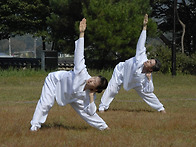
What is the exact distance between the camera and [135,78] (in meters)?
10.5

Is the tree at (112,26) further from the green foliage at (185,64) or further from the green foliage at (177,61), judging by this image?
the green foliage at (185,64)

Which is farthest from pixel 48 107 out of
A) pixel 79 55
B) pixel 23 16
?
pixel 23 16

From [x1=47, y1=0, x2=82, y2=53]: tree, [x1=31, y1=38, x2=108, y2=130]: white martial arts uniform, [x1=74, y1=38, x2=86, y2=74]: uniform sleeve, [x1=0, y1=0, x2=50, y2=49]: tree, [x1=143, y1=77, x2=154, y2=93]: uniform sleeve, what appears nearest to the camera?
[x1=74, y1=38, x2=86, y2=74]: uniform sleeve

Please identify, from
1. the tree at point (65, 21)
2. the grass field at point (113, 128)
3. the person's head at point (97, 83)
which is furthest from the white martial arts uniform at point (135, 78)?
the tree at point (65, 21)

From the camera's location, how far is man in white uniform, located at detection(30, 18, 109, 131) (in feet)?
23.8

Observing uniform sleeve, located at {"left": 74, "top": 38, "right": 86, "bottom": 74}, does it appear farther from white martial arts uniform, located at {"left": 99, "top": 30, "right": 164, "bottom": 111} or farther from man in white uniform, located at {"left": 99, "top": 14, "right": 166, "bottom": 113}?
white martial arts uniform, located at {"left": 99, "top": 30, "right": 164, "bottom": 111}

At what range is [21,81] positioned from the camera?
71.7 ft

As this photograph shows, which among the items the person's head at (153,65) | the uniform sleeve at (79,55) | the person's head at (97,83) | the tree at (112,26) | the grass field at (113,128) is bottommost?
the grass field at (113,128)

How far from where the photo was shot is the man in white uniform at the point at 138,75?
10.1 meters

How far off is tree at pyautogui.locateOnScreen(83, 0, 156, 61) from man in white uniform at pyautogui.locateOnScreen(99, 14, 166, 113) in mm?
14713

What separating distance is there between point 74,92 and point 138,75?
3282 millimetres

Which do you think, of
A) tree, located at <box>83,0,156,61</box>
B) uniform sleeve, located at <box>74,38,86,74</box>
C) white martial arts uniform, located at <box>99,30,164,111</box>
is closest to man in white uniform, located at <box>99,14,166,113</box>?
white martial arts uniform, located at <box>99,30,164,111</box>

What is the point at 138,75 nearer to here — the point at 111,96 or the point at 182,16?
the point at 111,96

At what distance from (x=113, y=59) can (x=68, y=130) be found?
21.9 meters
